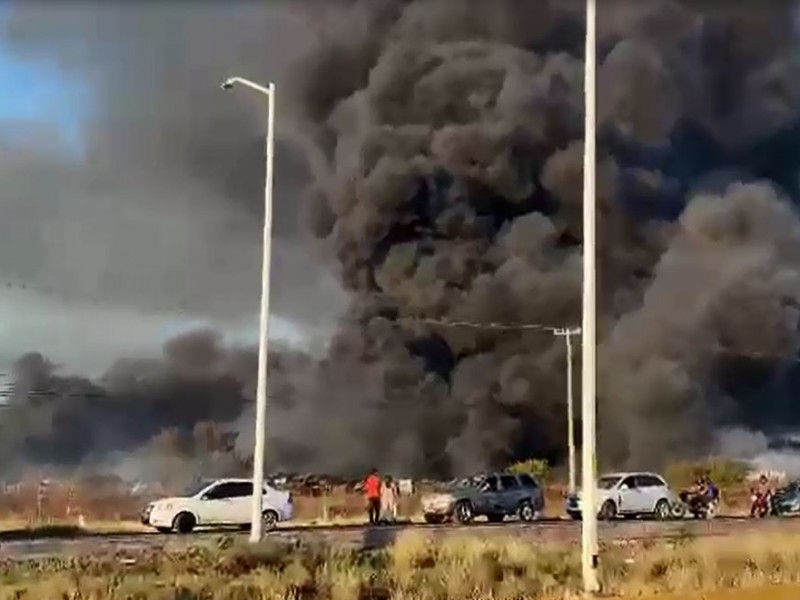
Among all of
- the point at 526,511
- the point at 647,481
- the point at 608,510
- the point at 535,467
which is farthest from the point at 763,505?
the point at 535,467

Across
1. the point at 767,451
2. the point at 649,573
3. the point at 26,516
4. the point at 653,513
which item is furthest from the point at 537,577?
the point at 767,451

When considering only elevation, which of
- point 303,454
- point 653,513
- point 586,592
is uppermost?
point 303,454

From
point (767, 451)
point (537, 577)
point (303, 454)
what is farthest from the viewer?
point (767, 451)

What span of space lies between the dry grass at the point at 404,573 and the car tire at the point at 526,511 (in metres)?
10.8

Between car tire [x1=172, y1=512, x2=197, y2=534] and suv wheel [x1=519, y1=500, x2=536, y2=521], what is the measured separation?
7637 mm

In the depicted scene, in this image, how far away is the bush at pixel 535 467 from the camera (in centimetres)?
4053

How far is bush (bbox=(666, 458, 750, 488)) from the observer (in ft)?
128

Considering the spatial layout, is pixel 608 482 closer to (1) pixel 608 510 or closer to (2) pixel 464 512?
(1) pixel 608 510

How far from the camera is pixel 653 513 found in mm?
27797

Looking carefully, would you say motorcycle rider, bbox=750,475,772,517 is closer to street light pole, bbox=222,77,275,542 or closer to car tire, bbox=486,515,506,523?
car tire, bbox=486,515,506,523

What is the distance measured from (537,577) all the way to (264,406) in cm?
561

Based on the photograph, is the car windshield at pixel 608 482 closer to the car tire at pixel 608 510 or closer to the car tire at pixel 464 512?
the car tire at pixel 608 510

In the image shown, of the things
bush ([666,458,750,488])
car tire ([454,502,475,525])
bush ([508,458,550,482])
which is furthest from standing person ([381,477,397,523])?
bush ([666,458,750,488])

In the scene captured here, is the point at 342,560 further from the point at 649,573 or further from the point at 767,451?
the point at 767,451
